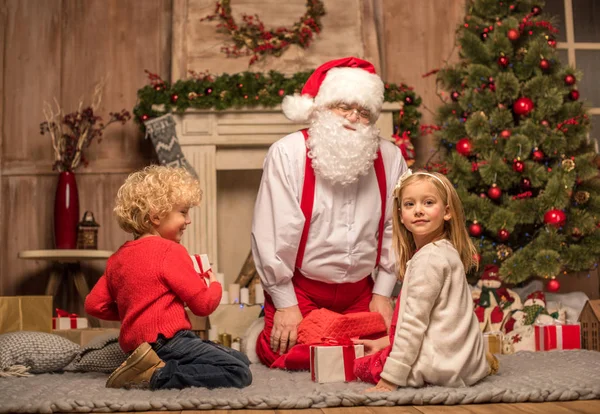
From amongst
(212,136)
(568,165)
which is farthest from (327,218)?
(568,165)

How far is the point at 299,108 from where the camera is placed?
11.8ft

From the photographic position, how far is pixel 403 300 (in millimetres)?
2516

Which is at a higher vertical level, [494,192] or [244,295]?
[494,192]

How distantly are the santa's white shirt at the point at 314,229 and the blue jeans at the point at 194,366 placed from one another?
2.29 feet

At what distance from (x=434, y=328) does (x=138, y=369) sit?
0.99 meters

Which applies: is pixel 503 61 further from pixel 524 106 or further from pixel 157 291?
pixel 157 291

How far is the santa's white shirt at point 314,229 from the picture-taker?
330 centimetres

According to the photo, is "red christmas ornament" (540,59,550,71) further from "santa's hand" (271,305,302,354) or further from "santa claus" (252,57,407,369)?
"santa's hand" (271,305,302,354)

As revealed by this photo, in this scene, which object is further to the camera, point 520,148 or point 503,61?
point 503,61

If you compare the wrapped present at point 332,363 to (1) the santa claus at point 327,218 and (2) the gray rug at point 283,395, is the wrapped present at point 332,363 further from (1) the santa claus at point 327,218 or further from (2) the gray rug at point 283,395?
(1) the santa claus at point 327,218

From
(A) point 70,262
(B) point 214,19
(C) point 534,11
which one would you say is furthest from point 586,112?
(A) point 70,262

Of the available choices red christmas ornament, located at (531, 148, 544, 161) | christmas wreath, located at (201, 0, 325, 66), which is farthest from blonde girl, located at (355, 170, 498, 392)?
christmas wreath, located at (201, 0, 325, 66)

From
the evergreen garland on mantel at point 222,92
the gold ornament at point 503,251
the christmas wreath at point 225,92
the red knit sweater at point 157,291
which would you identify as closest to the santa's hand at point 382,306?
the red knit sweater at point 157,291

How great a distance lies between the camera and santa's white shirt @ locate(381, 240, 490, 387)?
95.7 inches
